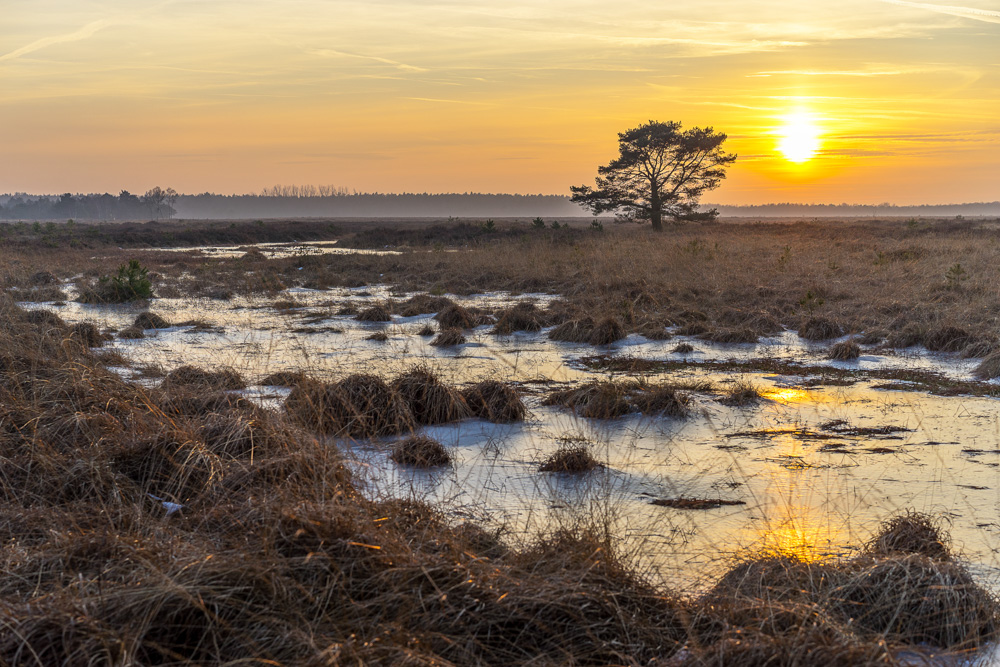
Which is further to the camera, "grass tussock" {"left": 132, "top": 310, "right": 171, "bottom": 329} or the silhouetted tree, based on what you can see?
the silhouetted tree

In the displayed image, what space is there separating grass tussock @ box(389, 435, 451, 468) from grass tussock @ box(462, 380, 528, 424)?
138 centimetres

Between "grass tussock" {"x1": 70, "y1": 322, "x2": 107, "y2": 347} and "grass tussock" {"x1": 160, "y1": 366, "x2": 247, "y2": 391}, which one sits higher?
"grass tussock" {"x1": 70, "y1": 322, "x2": 107, "y2": 347}

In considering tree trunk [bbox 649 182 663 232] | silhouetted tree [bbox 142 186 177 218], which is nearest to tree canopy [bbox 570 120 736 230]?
tree trunk [bbox 649 182 663 232]

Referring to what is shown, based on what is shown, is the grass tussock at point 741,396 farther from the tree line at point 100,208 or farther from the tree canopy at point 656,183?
the tree line at point 100,208

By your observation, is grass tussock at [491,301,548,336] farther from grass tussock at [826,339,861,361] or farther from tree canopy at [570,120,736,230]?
tree canopy at [570,120,736,230]

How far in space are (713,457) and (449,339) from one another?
6.17 m

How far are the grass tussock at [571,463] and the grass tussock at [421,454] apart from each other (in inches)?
31.6

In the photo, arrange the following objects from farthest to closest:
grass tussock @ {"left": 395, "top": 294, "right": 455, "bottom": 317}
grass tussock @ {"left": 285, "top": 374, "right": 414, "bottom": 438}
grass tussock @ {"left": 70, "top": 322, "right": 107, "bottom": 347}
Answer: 1. grass tussock @ {"left": 395, "top": 294, "right": 455, "bottom": 317}
2. grass tussock @ {"left": 70, "top": 322, "right": 107, "bottom": 347}
3. grass tussock @ {"left": 285, "top": 374, "right": 414, "bottom": 438}

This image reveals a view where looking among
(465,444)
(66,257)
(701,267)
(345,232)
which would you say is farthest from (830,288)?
(345,232)

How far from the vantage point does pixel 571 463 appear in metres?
5.71

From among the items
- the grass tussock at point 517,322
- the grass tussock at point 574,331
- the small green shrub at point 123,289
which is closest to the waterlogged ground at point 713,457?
the grass tussock at point 574,331

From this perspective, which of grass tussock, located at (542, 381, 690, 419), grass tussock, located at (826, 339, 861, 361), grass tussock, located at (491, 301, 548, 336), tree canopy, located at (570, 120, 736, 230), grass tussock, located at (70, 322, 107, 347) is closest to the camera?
grass tussock, located at (542, 381, 690, 419)

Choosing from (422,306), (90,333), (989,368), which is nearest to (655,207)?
(422,306)

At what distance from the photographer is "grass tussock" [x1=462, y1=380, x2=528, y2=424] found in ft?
23.9
